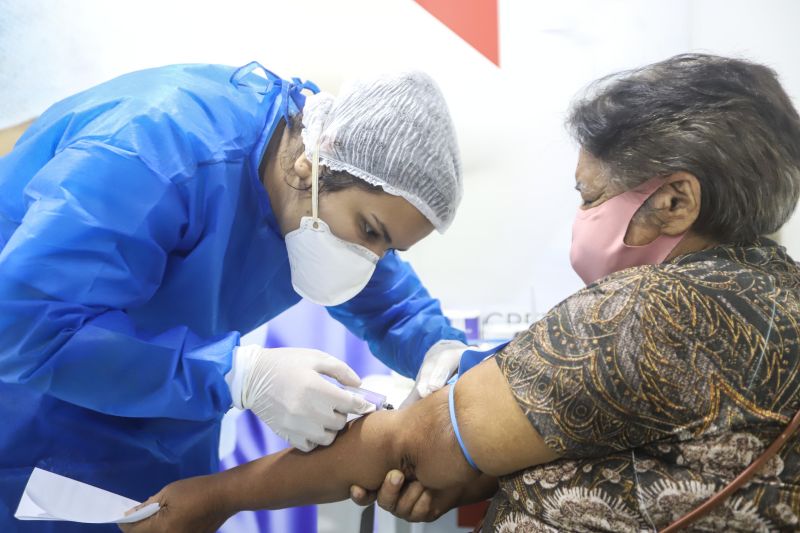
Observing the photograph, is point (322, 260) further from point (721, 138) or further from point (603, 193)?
point (721, 138)

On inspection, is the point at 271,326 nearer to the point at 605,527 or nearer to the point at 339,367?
the point at 339,367

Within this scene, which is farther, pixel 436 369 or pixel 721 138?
pixel 436 369

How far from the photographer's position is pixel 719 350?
84 cm

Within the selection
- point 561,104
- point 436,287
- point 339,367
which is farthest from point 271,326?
point 561,104

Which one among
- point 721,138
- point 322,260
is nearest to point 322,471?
point 322,260

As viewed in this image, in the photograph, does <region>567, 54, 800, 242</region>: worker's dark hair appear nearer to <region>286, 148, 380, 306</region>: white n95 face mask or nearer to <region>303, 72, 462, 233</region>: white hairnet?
<region>303, 72, 462, 233</region>: white hairnet

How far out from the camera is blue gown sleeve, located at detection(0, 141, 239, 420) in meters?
0.99

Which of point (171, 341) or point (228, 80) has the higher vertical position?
point (228, 80)

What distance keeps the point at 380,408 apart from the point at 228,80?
30.3 inches

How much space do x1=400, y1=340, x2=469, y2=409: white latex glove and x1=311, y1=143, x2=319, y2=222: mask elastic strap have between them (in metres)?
0.41

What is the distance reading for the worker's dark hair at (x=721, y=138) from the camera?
3.26 feet

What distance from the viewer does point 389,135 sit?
126 cm

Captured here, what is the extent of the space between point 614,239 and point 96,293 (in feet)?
2.93

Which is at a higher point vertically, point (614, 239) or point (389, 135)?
point (389, 135)
